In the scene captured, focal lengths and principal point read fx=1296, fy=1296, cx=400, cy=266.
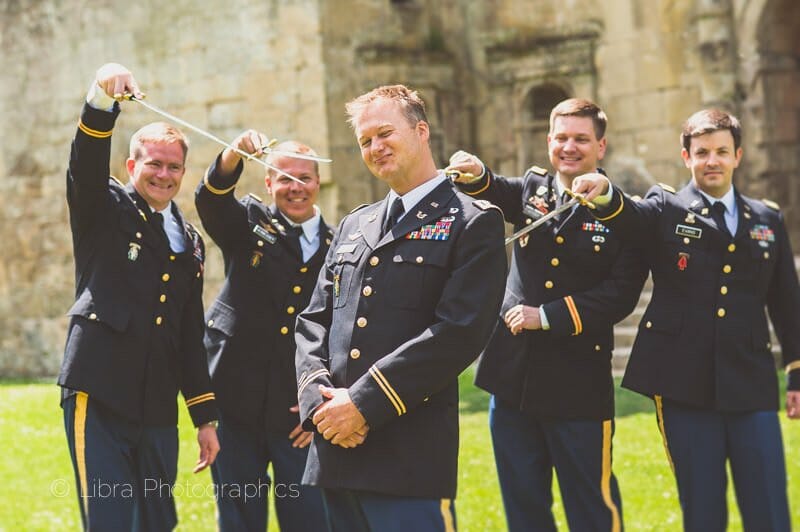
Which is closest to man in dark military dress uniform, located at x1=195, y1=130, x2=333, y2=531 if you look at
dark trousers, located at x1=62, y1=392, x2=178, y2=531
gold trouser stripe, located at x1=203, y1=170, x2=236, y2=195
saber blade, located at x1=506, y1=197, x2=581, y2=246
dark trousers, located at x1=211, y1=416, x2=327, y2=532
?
dark trousers, located at x1=211, y1=416, x2=327, y2=532

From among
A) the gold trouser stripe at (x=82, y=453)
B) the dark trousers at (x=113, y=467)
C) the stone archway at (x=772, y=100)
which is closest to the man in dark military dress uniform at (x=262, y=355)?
the dark trousers at (x=113, y=467)

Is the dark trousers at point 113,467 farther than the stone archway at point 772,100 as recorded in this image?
No

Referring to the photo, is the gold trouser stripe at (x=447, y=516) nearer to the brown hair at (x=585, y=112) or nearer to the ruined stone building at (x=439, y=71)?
the brown hair at (x=585, y=112)

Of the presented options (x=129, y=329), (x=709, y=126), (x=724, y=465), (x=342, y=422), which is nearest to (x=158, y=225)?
(x=129, y=329)

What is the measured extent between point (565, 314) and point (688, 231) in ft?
2.05

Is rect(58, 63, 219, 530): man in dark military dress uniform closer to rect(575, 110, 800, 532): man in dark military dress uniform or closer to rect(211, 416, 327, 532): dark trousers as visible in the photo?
rect(211, 416, 327, 532): dark trousers

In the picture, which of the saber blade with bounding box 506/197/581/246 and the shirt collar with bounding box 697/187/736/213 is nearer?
the saber blade with bounding box 506/197/581/246

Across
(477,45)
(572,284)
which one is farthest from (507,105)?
(572,284)

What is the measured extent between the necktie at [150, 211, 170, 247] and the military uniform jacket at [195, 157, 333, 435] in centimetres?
34

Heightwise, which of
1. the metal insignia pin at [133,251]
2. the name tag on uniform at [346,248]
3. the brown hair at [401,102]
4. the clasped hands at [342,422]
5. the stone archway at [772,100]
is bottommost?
the clasped hands at [342,422]

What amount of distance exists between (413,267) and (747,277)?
187 centimetres

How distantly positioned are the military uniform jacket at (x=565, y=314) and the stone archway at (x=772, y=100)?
788cm

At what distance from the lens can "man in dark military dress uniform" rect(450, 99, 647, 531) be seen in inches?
217

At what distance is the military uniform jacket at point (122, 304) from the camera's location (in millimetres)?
5113
